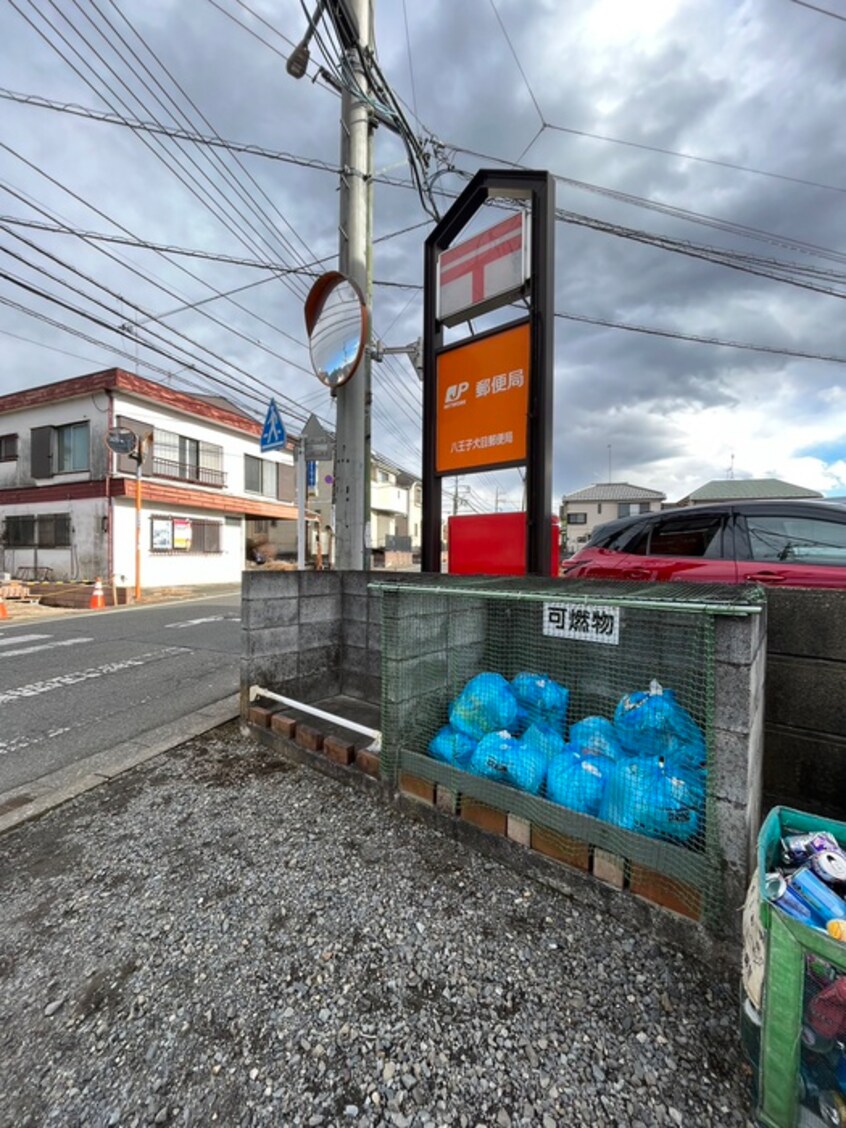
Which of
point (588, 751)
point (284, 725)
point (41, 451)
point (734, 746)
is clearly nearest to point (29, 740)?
point (284, 725)

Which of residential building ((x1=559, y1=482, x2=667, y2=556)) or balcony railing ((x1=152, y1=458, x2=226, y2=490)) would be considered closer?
balcony railing ((x1=152, y1=458, x2=226, y2=490))

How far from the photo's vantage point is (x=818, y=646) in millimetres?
2227

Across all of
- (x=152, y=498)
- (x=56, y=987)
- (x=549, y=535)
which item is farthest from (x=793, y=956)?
(x=152, y=498)

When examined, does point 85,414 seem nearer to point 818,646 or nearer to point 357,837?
point 357,837

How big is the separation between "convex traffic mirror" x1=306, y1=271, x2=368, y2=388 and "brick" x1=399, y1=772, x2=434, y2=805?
3.51 metres

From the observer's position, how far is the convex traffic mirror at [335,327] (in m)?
4.42

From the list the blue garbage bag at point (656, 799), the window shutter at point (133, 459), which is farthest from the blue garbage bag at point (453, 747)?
the window shutter at point (133, 459)

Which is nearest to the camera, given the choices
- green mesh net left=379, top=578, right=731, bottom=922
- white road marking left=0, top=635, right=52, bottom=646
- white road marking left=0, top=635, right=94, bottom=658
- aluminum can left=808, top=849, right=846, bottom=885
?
aluminum can left=808, top=849, right=846, bottom=885

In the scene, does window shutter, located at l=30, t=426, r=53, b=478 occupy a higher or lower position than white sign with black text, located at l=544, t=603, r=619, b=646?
higher

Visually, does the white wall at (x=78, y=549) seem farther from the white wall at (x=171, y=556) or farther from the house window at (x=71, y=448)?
the house window at (x=71, y=448)

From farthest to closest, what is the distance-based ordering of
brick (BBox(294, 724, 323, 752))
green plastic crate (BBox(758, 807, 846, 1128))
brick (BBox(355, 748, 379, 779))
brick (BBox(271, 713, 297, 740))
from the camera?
1. brick (BBox(271, 713, 297, 740))
2. brick (BBox(294, 724, 323, 752))
3. brick (BBox(355, 748, 379, 779))
4. green plastic crate (BBox(758, 807, 846, 1128))

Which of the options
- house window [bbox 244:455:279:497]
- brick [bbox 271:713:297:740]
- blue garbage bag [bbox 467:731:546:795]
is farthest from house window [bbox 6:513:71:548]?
blue garbage bag [bbox 467:731:546:795]

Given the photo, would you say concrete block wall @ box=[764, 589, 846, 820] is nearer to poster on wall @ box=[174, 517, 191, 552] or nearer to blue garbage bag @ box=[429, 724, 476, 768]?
blue garbage bag @ box=[429, 724, 476, 768]

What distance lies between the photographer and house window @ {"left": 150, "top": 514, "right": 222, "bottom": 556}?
16.2m
